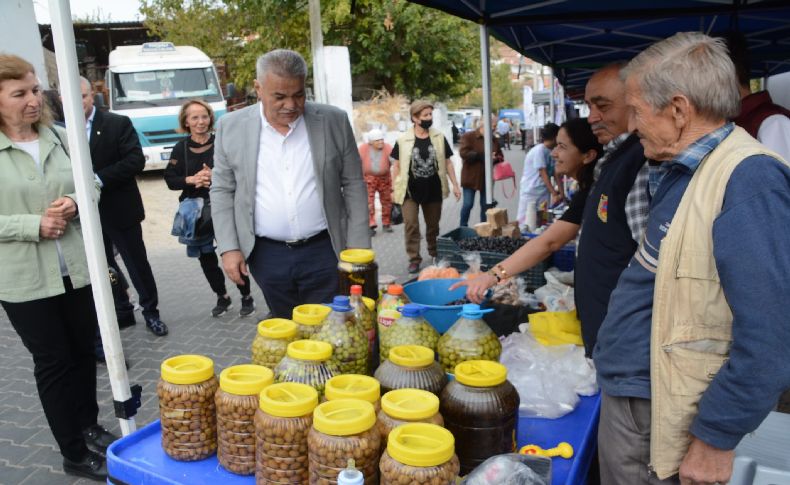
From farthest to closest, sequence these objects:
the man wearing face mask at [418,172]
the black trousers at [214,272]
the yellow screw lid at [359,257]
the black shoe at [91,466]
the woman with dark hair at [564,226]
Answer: the man wearing face mask at [418,172]
the black trousers at [214,272]
the black shoe at [91,466]
the woman with dark hair at [564,226]
the yellow screw lid at [359,257]

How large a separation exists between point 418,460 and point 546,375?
98cm

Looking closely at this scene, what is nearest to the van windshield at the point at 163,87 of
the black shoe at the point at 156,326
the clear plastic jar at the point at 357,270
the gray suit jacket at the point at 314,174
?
the black shoe at the point at 156,326

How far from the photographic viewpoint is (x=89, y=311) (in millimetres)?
3074

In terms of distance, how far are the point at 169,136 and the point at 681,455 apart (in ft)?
49.6

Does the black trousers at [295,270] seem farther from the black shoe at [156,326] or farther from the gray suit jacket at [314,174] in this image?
the black shoe at [156,326]

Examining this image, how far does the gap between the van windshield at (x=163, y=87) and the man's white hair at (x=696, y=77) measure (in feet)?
49.3

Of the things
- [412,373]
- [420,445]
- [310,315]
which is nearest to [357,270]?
[310,315]

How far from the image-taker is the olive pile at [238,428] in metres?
1.59

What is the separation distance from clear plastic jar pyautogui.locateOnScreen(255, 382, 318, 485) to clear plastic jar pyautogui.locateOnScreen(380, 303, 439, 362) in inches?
19.0

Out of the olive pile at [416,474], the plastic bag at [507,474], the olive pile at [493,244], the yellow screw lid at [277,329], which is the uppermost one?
the yellow screw lid at [277,329]

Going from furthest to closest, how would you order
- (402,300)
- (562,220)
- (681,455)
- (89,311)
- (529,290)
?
(529,290) → (89,311) → (562,220) → (402,300) → (681,455)

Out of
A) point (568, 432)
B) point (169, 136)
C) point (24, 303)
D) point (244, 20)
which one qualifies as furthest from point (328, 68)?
point (568, 432)

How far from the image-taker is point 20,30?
26.2ft

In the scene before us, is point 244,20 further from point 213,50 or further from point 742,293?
point 742,293
